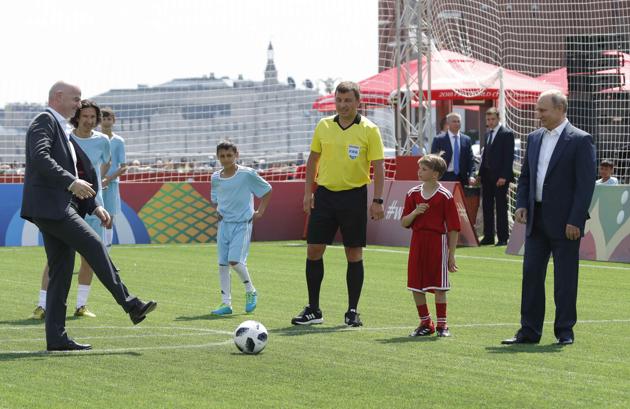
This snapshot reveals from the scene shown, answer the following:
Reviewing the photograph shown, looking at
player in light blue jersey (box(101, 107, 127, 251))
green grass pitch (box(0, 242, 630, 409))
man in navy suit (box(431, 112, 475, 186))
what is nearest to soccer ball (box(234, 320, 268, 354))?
green grass pitch (box(0, 242, 630, 409))

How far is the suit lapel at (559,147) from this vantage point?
10.0m

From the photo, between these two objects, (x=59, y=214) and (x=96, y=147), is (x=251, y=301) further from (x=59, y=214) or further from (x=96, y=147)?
(x=59, y=214)

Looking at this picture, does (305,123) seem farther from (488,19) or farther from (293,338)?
(293,338)

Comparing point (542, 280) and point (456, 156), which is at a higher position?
point (456, 156)

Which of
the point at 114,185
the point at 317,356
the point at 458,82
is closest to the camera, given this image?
the point at 317,356

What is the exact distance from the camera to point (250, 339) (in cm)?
912

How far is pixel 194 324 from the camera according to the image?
36.6 ft

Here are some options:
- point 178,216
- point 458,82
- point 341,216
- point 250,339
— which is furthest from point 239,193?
point 458,82

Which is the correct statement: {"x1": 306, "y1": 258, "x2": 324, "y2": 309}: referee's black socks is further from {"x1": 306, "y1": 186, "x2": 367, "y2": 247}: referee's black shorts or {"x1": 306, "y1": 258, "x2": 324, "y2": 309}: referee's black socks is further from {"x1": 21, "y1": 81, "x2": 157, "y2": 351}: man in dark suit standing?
{"x1": 21, "y1": 81, "x2": 157, "y2": 351}: man in dark suit standing

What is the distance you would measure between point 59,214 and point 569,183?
3.84m

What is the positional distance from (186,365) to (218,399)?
51.8 inches

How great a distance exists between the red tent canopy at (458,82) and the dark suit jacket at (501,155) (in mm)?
6566

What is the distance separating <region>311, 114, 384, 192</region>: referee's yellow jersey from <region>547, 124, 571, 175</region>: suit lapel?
67.8 inches

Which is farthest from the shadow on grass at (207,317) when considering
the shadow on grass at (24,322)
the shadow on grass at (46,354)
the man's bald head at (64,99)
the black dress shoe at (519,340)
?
the black dress shoe at (519,340)
